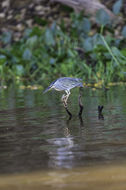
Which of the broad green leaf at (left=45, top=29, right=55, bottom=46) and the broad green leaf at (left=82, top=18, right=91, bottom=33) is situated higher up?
the broad green leaf at (left=82, top=18, right=91, bottom=33)

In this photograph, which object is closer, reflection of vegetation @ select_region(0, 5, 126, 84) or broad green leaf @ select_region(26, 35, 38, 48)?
reflection of vegetation @ select_region(0, 5, 126, 84)

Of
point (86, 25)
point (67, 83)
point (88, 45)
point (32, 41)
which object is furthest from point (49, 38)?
point (67, 83)

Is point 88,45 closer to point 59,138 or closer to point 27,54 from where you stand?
point 27,54

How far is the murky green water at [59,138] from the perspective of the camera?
1.89 m

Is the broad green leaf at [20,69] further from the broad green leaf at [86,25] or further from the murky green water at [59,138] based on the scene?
the murky green water at [59,138]

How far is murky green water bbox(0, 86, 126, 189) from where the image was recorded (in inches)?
74.3

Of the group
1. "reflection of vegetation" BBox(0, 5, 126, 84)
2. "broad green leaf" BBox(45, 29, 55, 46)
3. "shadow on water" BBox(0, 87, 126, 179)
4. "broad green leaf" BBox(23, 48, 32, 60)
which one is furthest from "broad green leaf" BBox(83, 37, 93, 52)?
"shadow on water" BBox(0, 87, 126, 179)

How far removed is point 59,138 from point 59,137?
29mm

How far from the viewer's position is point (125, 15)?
1115cm

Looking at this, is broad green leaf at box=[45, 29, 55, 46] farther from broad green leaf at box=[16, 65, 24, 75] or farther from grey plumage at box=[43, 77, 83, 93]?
grey plumage at box=[43, 77, 83, 93]

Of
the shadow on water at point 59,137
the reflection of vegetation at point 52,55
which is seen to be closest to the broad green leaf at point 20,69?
the reflection of vegetation at point 52,55

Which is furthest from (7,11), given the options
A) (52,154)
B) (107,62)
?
(52,154)

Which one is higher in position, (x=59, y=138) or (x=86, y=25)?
(x=86, y=25)

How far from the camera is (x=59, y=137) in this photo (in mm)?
2469
